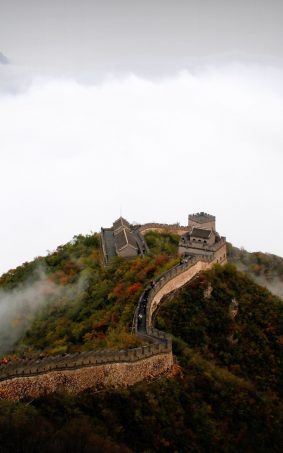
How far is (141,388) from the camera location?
112 feet

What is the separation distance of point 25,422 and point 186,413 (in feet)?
42.6

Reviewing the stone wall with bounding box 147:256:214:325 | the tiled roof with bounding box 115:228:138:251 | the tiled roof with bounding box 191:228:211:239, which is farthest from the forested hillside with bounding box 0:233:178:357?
the tiled roof with bounding box 191:228:211:239

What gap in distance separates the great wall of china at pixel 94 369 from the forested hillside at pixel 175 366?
0.68m

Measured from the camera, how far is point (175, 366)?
37844 mm

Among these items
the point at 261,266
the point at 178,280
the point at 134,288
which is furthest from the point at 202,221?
the point at 134,288

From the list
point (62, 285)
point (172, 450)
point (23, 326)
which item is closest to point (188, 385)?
point (172, 450)

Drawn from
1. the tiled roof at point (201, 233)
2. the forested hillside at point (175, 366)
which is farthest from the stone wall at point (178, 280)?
the tiled roof at point (201, 233)

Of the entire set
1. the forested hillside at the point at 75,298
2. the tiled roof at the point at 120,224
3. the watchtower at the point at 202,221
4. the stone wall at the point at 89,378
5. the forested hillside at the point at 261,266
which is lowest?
the stone wall at the point at 89,378

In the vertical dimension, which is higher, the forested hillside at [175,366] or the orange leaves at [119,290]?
the orange leaves at [119,290]

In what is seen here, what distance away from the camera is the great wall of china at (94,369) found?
1115 inches

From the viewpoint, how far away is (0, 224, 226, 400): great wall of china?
28.3 meters

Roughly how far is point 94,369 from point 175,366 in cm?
767

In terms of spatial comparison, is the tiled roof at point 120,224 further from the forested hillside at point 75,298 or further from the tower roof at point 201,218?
the tower roof at point 201,218

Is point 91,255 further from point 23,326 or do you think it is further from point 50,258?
point 23,326
